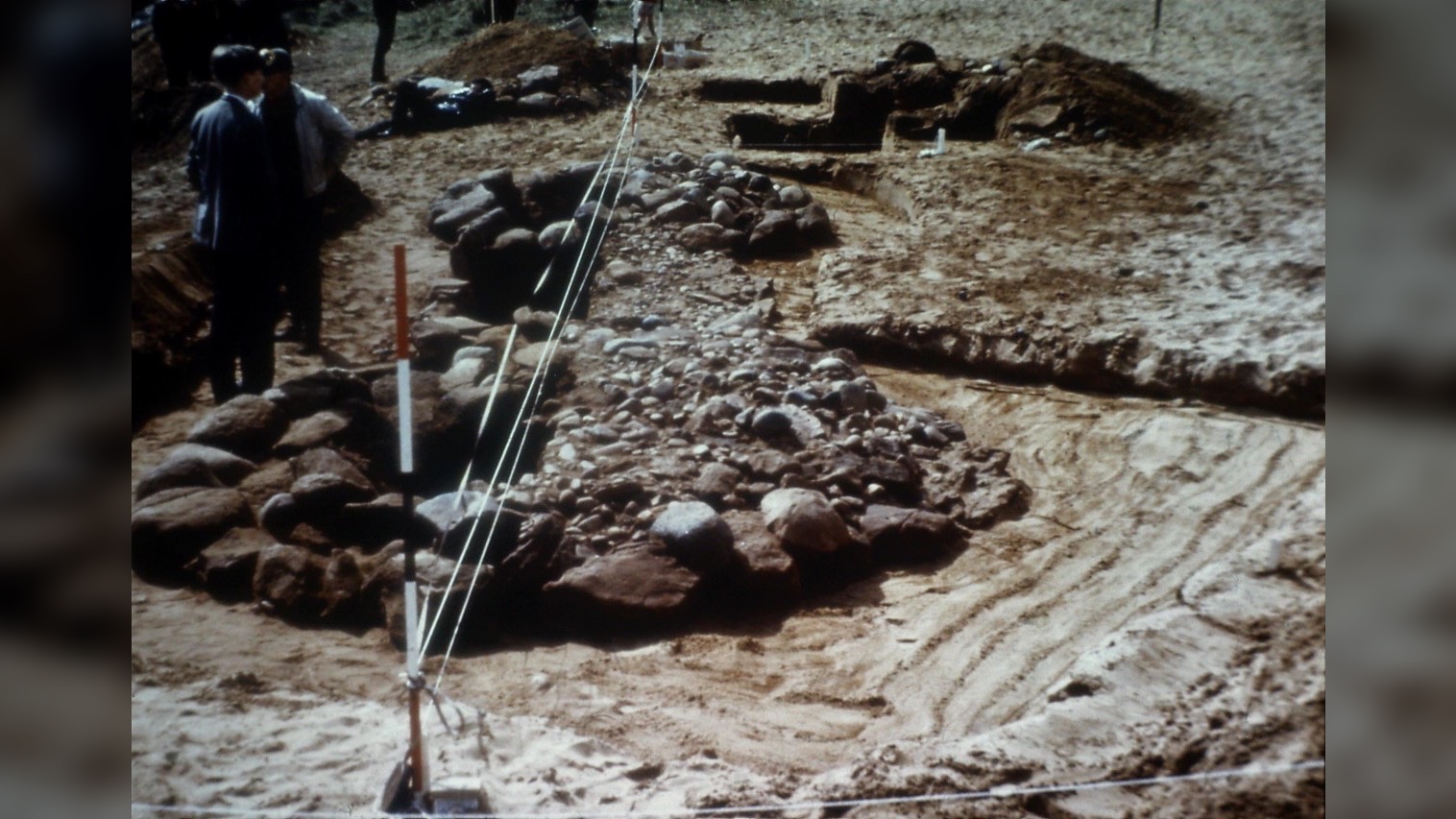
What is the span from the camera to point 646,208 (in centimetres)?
368

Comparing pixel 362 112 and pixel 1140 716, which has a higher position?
pixel 362 112

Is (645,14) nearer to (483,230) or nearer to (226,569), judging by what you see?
(483,230)

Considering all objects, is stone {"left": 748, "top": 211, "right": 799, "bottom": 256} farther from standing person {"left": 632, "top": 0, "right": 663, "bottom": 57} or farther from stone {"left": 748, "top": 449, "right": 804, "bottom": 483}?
stone {"left": 748, "top": 449, "right": 804, "bottom": 483}

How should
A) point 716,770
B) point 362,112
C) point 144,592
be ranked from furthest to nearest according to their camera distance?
1. point 362,112
2. point 144,592
3. point 716,770

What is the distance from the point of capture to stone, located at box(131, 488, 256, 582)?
7.51 ft

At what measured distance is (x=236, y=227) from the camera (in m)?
2.68

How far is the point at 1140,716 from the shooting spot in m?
1.93

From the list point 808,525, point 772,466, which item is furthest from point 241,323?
point 808,525
